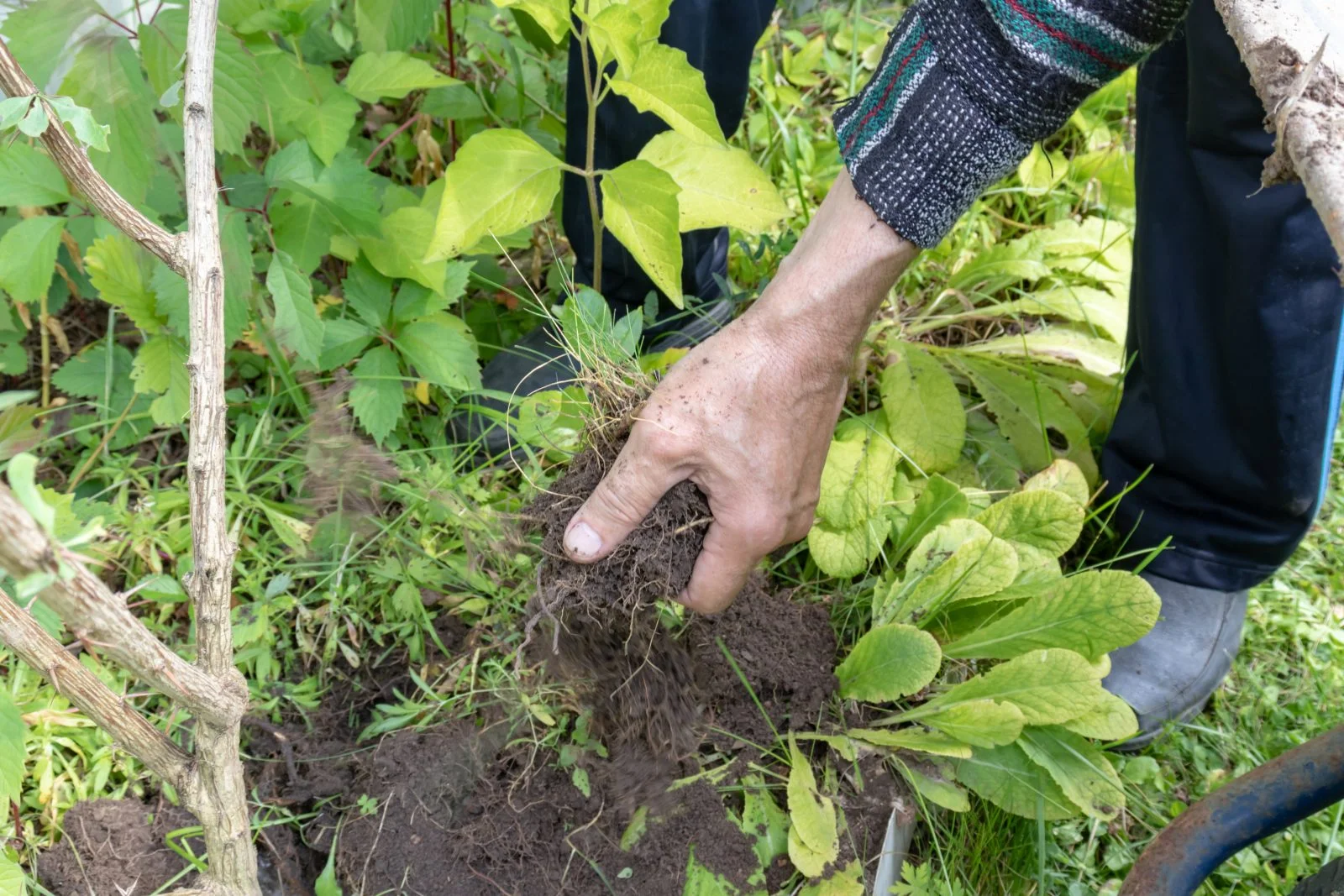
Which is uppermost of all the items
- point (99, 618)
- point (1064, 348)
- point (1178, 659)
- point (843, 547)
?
point (99, 618)

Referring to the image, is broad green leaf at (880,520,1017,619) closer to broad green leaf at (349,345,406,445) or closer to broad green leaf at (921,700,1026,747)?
broad green leaf at (921,700,1026,747)

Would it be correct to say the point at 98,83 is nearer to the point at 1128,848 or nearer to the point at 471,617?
the point at 471,617

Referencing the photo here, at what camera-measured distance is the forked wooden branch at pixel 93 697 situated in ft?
2.94

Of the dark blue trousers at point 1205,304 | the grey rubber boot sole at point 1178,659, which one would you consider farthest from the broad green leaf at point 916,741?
the dark blue trousers at point 1205,304

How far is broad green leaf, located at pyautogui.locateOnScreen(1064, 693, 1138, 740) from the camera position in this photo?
5.28ft

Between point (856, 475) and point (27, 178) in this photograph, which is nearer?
point (27, 178)

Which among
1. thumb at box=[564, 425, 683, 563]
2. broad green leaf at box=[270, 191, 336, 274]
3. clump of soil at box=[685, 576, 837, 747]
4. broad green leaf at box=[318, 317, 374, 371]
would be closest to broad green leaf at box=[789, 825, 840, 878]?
clump of soil at box=[685, 576, 837, 747]

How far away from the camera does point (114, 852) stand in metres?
1.52

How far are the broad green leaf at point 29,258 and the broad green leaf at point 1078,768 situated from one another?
6.20ft

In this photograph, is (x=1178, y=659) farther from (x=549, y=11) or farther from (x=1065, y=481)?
(x=549, y=11)

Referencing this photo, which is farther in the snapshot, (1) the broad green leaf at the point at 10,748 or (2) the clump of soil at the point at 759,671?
(2) the clump of soil at the point at 759,671

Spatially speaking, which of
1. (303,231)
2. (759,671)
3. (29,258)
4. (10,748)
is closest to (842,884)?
(759,671)

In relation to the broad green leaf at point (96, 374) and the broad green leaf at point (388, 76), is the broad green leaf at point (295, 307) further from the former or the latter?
the broad green leaf at point (96, 374)

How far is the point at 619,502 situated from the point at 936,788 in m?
0.75
